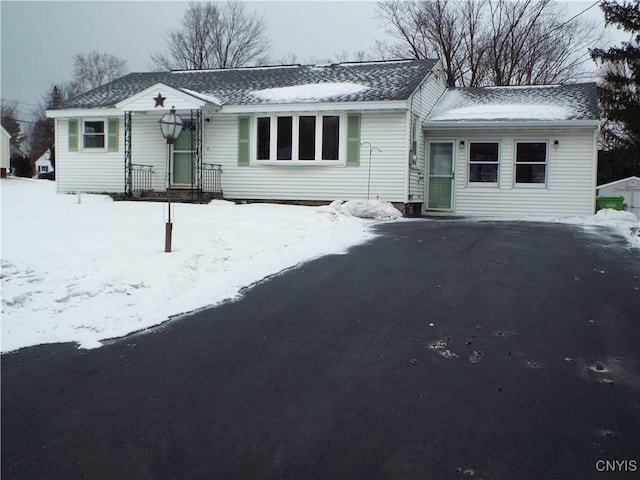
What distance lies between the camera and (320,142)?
56.2ft

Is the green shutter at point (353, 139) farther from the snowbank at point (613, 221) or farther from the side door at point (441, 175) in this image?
the snowbank at point (613, 221)

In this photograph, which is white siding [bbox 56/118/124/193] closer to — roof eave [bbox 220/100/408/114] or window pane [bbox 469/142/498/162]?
roof eave [bbox 220/100/408/114]

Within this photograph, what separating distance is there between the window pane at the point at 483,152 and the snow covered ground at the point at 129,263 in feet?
18.6

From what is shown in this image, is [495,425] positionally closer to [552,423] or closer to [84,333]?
[552,423]

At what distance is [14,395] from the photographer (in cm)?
411

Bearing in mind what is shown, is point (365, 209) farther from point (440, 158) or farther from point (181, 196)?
point (181, 196)

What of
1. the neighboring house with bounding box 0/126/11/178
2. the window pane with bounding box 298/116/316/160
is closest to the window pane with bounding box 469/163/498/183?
the window pane with bounding box 298/116/316/160

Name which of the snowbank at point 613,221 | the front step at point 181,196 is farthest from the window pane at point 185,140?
the snowbank at point 613,221

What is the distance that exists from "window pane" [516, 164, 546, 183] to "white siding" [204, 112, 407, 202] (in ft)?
12.2

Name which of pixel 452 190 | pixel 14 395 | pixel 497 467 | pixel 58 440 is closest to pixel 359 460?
pixel 497 467

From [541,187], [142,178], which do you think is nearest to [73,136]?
[142,178]

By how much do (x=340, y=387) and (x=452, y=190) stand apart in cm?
1496

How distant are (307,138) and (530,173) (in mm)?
6682

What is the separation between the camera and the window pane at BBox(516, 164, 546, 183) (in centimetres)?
1730
